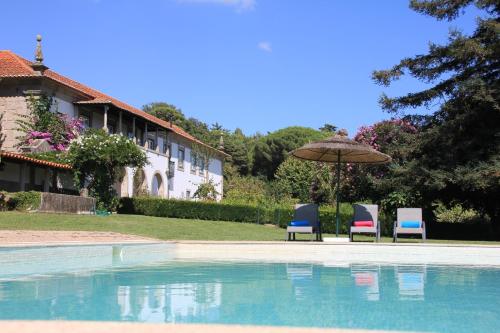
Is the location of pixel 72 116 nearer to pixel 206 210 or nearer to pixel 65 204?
pixel 65 204

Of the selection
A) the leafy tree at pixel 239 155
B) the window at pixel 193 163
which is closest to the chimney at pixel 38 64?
the window at pixel 193 163

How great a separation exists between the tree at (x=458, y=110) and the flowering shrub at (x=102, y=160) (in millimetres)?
11185

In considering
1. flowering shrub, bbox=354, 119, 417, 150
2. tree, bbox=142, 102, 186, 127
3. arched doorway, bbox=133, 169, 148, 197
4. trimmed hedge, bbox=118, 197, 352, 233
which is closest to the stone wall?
arched doorway, bbox=133, 169, 148, 197

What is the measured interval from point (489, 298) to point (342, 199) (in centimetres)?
1909

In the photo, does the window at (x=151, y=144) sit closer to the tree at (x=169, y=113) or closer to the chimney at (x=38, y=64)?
the chimney at (x=38, y=64)

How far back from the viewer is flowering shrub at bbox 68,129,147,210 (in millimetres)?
23380

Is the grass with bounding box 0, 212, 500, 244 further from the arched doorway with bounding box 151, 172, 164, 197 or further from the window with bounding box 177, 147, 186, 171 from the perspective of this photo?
the window with bounding box 177, 147, 186, 171

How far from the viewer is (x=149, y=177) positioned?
36.2 metres

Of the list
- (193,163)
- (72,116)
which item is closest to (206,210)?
(72,116)

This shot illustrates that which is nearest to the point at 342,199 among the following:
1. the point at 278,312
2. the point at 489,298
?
the point at 489,298

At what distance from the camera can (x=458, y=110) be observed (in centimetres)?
1986

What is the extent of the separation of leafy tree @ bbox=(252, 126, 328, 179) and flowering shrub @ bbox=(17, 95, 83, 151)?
3432cm

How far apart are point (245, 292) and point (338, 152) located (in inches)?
360

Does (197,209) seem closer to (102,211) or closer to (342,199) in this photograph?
(102,211)
